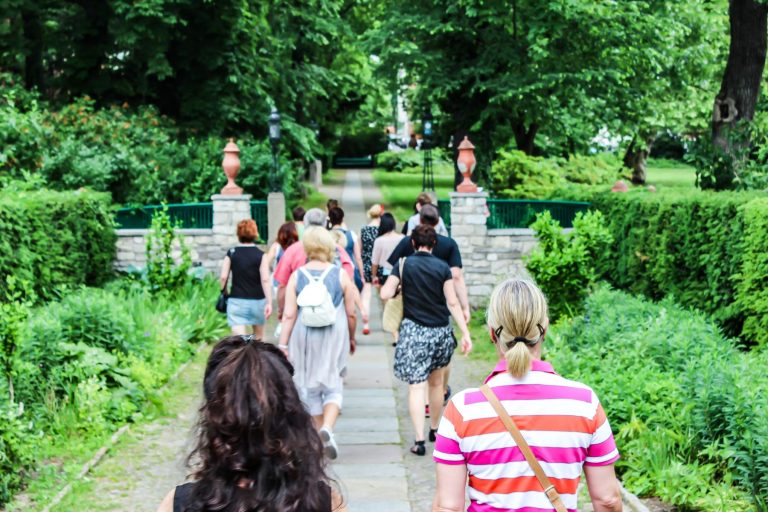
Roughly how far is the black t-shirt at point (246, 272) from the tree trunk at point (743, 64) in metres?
9.20

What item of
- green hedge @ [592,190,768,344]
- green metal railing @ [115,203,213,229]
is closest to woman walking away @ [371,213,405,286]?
green hedge @ [592,190,768,344]

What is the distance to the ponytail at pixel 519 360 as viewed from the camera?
3350 millimetres

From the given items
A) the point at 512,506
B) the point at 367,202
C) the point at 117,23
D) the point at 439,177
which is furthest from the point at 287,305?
the point at 439,177

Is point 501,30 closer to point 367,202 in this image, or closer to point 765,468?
point 367,202

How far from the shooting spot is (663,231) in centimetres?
1251

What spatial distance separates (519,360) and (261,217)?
16462 millimetres

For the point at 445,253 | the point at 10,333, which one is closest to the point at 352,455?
the point at 445,253

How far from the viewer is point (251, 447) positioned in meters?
2.59

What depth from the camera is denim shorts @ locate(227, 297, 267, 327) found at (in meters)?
10.1

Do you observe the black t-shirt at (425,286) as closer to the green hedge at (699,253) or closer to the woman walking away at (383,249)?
the green hedge at (699,253)

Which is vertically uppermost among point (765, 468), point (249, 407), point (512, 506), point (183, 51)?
point (183, 51)

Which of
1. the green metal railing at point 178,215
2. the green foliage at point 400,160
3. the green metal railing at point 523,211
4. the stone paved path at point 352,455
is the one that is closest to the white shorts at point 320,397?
the stone paved path at point 352,455

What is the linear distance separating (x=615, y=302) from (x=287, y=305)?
207 inches

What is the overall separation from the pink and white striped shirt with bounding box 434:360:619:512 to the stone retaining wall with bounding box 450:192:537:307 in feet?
44.3
